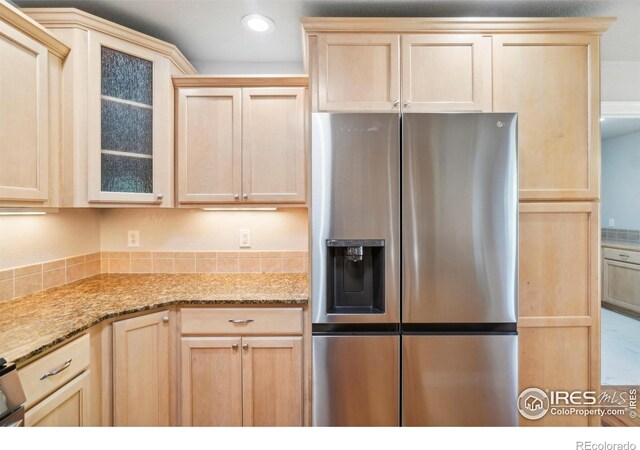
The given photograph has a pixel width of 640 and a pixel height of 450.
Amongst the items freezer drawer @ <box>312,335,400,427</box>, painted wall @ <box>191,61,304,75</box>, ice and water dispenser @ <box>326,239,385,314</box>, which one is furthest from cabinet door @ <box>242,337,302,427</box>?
painted wall @ <box>191,61,304,75</box>

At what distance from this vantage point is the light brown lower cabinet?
1.59 metres

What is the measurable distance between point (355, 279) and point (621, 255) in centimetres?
415

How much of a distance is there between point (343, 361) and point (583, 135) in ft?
5.42

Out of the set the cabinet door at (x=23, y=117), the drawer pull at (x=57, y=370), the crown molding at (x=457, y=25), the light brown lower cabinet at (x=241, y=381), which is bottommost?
the light brown lower cabinet at (x=241, y=381)

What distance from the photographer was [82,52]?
1571 mm

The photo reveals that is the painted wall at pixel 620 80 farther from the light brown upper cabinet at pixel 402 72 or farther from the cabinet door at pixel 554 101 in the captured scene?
the light brown upper cabinet at pixel 402 72

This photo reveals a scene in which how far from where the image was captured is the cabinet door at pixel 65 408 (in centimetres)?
107

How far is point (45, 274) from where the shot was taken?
174 cm

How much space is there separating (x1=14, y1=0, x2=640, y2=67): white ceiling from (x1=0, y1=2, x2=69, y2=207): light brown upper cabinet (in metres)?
0.42

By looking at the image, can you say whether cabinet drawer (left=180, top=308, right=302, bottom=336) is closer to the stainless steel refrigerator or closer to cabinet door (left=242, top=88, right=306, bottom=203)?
the stainless steel refrigerator

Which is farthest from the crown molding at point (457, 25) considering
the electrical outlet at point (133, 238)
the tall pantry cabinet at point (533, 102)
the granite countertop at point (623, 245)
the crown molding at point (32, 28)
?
the granite countertop at point (623, 245)

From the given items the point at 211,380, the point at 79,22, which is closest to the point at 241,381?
the point at 211,380

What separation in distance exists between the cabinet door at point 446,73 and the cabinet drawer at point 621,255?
358 centimetres

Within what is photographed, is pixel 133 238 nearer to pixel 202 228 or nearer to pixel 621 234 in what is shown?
pixel 202 228
